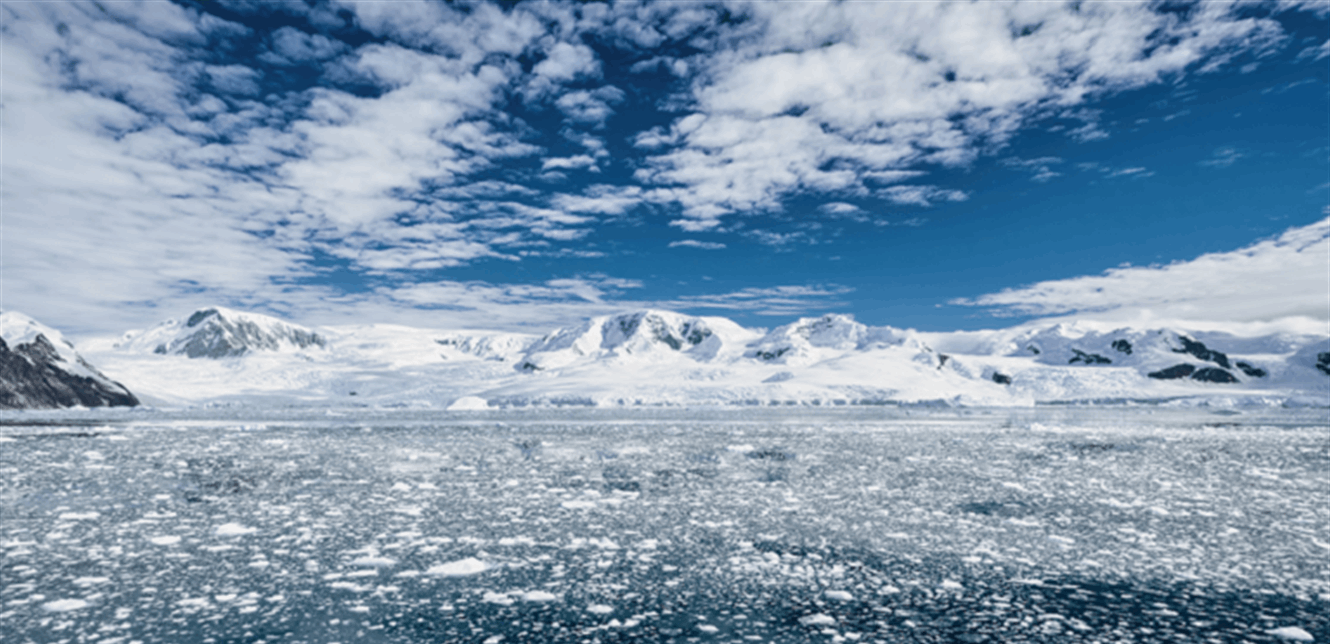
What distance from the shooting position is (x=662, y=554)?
7.23 m

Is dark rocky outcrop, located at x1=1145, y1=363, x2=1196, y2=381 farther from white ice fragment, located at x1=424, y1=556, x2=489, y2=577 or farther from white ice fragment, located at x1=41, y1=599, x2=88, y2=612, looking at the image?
white ice fragment, located at x1=41, y1=599, x2=88, y2=612

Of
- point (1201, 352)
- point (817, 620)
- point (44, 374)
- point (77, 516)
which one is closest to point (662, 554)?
point (817, 620)

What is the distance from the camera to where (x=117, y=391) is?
356ft

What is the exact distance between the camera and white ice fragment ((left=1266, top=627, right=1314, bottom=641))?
489cm

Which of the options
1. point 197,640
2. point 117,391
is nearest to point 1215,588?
point 197,640

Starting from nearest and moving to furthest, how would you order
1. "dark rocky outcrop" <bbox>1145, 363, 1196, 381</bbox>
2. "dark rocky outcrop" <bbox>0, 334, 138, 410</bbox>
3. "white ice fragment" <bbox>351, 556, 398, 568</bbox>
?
1. "white ice fragment" <bbox>351, 556, 398, 568</bbox>
2. "dark rocky outcrop" <bbox>0, 334, 138, 410</bbox>
3. "dark rocky outcrop" <bbox>1145, 363, 1196, 381</bbox>

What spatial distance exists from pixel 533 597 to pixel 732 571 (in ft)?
6.36

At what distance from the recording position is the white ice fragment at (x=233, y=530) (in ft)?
26.7

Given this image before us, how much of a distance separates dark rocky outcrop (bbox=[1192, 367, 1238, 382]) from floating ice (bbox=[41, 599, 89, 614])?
188399mm

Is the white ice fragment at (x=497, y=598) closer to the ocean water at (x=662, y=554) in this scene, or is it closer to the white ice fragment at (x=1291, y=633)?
the ocean water at (x=662, y=554)

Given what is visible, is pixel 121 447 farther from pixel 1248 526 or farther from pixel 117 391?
pixel 117 391

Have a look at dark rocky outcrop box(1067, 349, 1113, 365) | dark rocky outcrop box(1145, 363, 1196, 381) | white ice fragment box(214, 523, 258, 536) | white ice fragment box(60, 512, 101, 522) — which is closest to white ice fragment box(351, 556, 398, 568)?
white ice fragment box(214, 523, 258, 536)

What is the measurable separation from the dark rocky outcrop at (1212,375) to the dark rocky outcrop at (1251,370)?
22.5ft

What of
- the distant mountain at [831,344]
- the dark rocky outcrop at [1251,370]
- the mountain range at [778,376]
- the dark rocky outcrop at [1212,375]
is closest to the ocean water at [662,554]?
the mountain range at [778,376]
